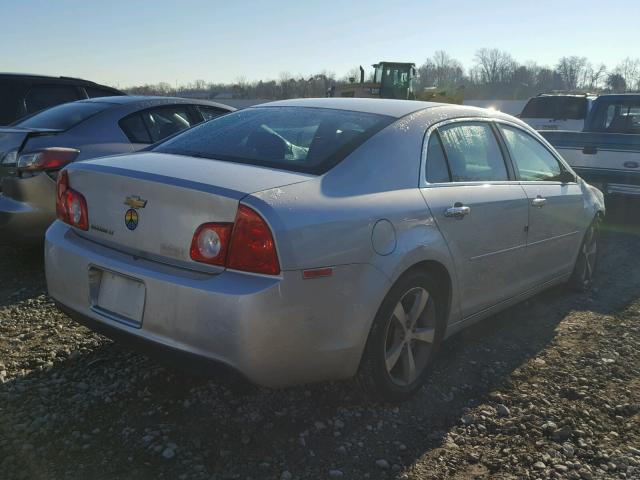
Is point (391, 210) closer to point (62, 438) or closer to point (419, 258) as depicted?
point (419, 258)

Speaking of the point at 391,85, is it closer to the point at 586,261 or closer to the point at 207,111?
the point at 207,111

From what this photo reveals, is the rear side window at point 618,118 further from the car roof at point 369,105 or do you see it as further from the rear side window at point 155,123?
the car roof at point 369,105

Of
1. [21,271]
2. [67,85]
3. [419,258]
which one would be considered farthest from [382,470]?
[67,85]

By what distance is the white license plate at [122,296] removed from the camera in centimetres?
257

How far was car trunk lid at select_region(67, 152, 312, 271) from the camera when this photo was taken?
247 cm

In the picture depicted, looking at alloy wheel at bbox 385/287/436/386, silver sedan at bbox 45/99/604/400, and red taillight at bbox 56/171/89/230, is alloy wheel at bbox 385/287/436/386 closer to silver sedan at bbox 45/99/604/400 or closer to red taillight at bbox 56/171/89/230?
silver sedan at bbox 45/99/604/400

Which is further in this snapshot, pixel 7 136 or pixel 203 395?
pixel 7 136

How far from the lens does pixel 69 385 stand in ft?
10.2

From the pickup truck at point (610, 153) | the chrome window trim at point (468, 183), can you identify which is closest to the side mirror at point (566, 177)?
the chrome window trim at point (468, 183)

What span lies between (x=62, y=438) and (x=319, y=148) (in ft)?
5.92

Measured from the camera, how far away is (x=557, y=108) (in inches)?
542

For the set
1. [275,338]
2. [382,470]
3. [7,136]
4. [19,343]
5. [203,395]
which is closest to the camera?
[275,338]

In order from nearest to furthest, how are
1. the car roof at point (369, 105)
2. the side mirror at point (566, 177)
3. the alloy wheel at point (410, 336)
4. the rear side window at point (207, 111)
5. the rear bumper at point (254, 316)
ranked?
the rear bumper at point (254, 316), the alloy wheel at point (410, 336), the car roof at point (369, 105), the side mirror at point (566, 177), the rear side window at point (207, 111)

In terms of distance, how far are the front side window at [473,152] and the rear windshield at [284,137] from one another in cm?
49
